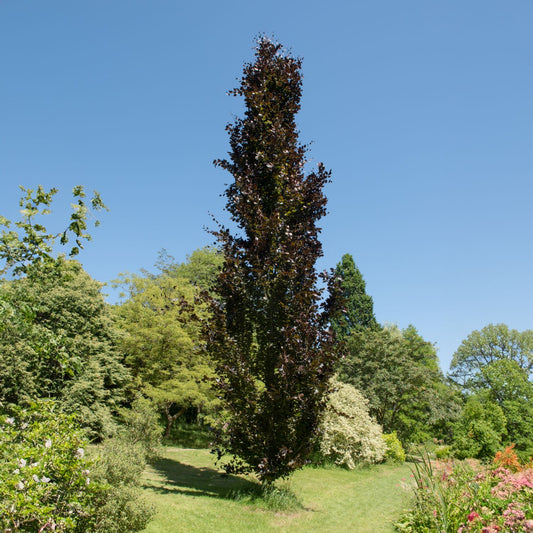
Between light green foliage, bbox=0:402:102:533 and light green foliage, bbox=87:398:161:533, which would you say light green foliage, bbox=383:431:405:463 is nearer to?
light green foliage, bbox=87:398:161:533

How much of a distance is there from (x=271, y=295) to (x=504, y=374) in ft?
76.8

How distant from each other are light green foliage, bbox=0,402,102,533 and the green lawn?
1.91 m

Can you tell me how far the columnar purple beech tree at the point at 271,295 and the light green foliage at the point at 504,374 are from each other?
554 inches

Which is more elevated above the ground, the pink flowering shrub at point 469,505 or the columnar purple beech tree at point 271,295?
the columnar purple beech tree at point 271,295

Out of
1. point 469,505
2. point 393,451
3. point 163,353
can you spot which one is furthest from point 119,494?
point 393,451

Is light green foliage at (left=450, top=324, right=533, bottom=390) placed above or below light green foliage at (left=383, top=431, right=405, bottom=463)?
above

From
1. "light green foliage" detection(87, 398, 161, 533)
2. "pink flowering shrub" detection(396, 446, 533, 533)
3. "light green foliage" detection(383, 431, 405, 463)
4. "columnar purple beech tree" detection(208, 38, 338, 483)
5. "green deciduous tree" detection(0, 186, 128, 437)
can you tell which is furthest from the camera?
"light green foliage" detection(383, 431, 405, 463)

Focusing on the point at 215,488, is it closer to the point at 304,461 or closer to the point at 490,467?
the point at 304,461

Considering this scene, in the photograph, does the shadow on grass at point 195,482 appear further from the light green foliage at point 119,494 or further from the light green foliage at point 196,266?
the light green foliage at point 196,266

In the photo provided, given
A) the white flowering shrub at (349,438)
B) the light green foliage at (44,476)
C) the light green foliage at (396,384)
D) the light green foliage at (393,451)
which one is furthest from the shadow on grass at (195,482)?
the light green foliage at (396,384)

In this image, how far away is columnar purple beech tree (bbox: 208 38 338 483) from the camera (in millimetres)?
9352

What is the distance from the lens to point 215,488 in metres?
11.0

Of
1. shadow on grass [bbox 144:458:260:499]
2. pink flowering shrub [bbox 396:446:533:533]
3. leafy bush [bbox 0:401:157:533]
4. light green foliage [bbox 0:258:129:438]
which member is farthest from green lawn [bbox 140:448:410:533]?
light green foliage [bbox 0:258:129:438]

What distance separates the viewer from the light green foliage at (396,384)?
2592cm
